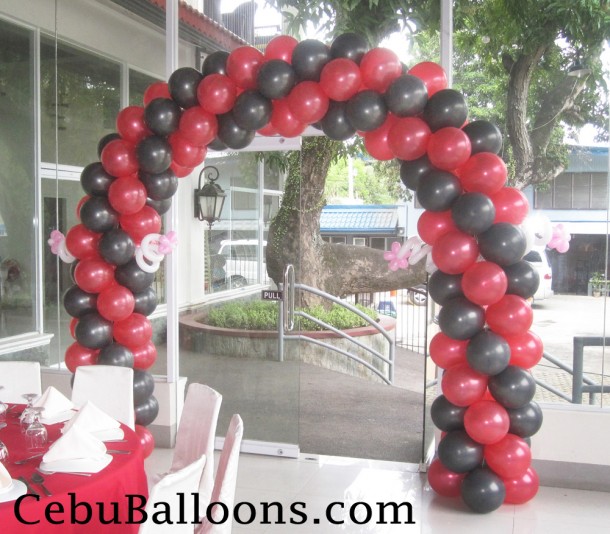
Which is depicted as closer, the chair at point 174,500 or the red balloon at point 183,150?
the chair at point 174,500

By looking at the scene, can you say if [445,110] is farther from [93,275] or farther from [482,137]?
[93,275]

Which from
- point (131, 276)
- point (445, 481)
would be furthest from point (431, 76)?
point (445, 481)

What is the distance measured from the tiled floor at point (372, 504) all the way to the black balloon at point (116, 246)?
143cm

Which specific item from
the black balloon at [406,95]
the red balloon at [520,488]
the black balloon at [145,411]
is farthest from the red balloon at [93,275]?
the red balloon at [520,488]

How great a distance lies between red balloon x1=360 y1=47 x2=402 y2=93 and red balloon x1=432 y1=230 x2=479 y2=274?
34.7 inches

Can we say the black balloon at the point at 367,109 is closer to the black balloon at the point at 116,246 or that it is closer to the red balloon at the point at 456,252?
the red balloon at the point at 456,252

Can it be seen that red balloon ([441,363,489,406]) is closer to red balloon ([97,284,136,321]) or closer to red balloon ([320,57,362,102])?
red balloon ([320,57,362,102])

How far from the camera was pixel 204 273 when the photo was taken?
5.54 m

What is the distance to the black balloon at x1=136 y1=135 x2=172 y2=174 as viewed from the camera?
402cm

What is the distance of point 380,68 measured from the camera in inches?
140

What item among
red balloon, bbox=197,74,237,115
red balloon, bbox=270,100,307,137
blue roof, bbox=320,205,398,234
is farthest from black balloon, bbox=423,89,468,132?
blue roof, bbox=320,205,398,234

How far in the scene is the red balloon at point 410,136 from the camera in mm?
3566

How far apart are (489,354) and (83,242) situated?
2558 millimetres

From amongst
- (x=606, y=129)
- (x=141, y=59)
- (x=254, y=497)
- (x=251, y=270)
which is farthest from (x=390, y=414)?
(x=141, y=59)
